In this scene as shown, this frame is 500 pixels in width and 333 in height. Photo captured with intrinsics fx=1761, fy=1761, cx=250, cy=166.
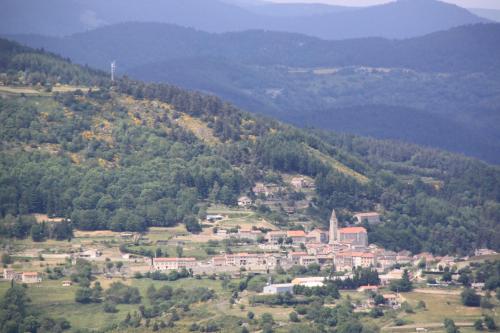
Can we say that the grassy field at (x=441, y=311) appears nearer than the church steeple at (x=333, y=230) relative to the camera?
Yes

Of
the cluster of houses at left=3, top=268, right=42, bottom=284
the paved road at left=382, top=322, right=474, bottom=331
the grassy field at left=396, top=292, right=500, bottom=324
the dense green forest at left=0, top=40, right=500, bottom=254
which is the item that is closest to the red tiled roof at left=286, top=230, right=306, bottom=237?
Result: the dense green forest at left=0, top=40, right=500, bottom=254

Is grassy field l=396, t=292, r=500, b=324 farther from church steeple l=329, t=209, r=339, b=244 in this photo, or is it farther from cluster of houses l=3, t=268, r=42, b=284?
cluster of houses l=3, t=268, r=42, b=284

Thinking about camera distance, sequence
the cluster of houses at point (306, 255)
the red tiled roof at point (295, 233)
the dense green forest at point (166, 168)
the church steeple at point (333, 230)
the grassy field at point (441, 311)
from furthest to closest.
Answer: the dense green forest at point (166, 168), the church steeple at point (333, 230), the red tiled roof at point (295, 233), the cluster of houses at point (306, 255), the grassy field at point (441, 311)

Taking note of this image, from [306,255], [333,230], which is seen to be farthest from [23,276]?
[333,230]

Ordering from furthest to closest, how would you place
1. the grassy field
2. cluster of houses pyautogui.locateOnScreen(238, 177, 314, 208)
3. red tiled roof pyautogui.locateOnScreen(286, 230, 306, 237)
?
cluster of houses pyautogui.locateOnScreen(238, 177, 314, 208)
red tiled roof pyautogui.locateOnScreen(286, 230, 306, 237)
the grassy field

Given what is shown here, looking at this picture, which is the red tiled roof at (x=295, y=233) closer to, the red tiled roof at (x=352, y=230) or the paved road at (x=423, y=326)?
the red tiled roof at (x=352, y=230)

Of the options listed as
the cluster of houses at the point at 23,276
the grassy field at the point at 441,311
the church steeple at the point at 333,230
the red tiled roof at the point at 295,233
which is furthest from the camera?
the church steeple at the point at 333,230

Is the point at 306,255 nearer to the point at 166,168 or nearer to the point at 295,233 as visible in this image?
the point at 295,233

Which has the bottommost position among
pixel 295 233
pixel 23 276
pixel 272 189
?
pixel 23 276

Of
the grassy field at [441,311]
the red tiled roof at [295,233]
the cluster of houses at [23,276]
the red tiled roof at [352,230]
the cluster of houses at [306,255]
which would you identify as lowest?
the cluster of houses at [23,276]

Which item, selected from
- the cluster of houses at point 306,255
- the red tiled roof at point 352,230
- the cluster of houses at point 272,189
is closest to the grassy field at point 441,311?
the cluster of houses at point 306,255
